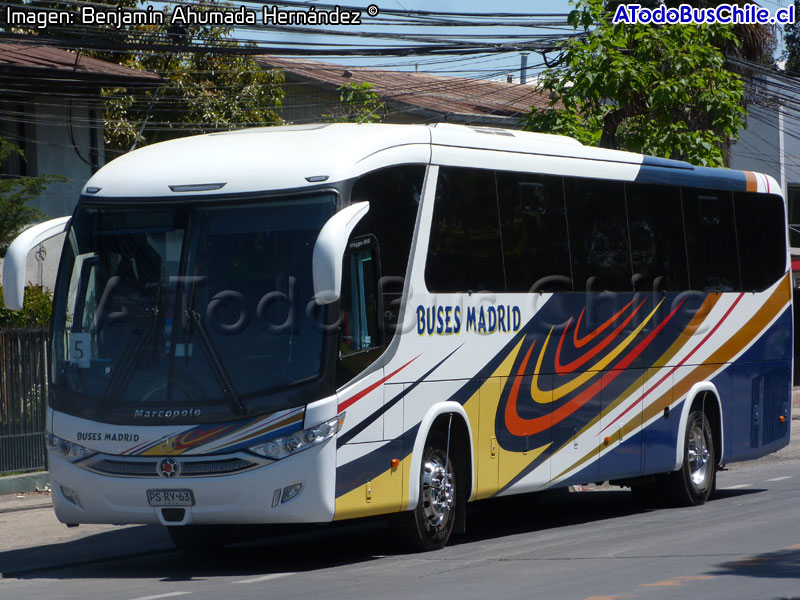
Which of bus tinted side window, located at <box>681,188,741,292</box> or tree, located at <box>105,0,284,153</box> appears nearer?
bus tinted side window, located at <box>681,188,741,292</box>

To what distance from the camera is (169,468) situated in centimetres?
971

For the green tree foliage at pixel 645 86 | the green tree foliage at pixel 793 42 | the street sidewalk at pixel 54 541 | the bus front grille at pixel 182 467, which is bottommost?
the street sidewalk at pixel 54 541

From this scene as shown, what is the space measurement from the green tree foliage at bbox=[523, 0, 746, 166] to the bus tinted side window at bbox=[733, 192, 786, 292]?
11.5 feet

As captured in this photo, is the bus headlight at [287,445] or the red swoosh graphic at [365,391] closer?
the bus headlight at [287,445]

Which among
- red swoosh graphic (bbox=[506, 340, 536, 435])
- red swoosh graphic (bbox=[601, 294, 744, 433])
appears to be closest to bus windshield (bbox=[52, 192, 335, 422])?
red swoosh graphic (bbox=[506, 340, 536, 435])

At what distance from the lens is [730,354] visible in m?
15.3

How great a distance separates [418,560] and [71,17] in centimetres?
1725

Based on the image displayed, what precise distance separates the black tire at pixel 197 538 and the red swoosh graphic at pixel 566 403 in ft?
9.25

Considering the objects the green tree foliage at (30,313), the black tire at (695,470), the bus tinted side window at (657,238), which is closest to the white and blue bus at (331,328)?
the bus tinted side window at (657,238)

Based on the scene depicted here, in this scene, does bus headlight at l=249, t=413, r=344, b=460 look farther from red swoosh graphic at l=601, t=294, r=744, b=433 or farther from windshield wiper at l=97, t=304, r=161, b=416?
red swoosh graphic at l=601, t=294, r=744, b=433

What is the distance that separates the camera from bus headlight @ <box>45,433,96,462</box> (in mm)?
10016

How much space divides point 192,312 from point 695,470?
732 cm

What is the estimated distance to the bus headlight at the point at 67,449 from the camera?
10016mm

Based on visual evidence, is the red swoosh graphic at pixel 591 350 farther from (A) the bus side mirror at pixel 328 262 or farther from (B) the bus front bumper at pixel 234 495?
(A) the bus side mirror at pixel 328 262
